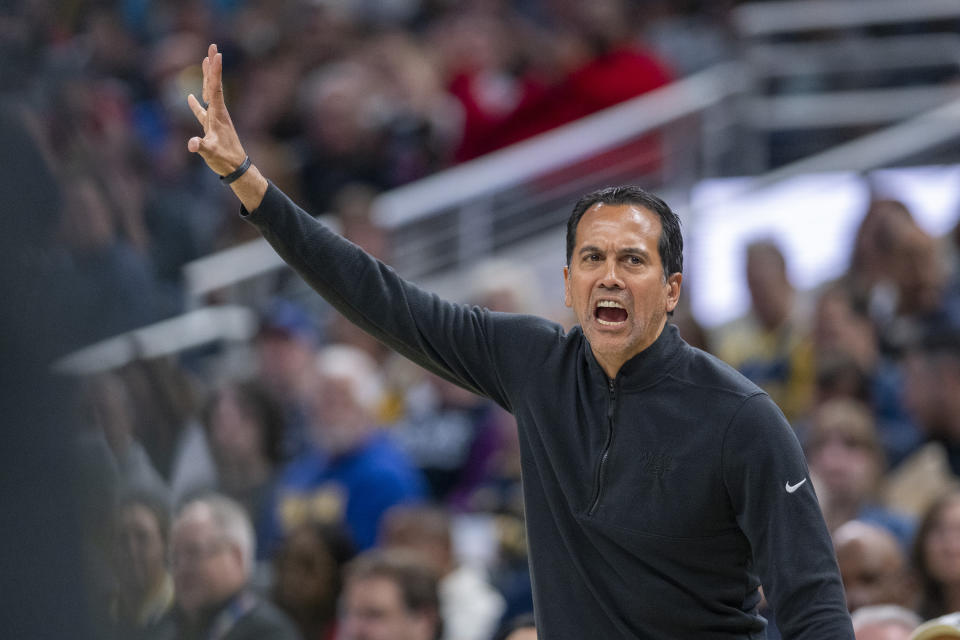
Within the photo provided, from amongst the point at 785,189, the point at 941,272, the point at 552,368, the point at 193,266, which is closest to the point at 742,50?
the point at 785,189

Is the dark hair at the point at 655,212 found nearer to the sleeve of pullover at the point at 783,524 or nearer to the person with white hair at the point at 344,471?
the sleeve of pullover at the point at 783,524

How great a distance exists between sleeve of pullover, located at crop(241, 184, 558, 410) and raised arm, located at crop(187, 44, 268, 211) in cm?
5

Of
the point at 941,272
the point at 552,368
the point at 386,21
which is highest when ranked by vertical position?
the point at 386,21

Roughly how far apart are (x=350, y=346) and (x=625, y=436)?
4.85 m

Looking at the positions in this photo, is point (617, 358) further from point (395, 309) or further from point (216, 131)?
point (216, 131)

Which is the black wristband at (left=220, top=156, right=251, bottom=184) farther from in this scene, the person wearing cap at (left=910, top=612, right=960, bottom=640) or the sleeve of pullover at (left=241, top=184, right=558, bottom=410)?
the person wearing cap at (left=910, top=612, right=960, bottom=640)

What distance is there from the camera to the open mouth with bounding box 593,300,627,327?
9.32 ft

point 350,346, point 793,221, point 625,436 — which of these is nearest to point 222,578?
point 625,436

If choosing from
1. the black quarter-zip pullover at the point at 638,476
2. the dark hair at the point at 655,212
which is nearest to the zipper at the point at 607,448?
the black quarter-zip pullover at the point at 638,476

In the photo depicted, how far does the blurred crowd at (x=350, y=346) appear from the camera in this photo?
2617mm

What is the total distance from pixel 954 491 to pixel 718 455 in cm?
250

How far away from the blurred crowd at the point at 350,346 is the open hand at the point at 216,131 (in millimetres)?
235

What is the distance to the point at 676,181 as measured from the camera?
314 inches

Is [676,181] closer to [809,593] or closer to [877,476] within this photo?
[877,476]
